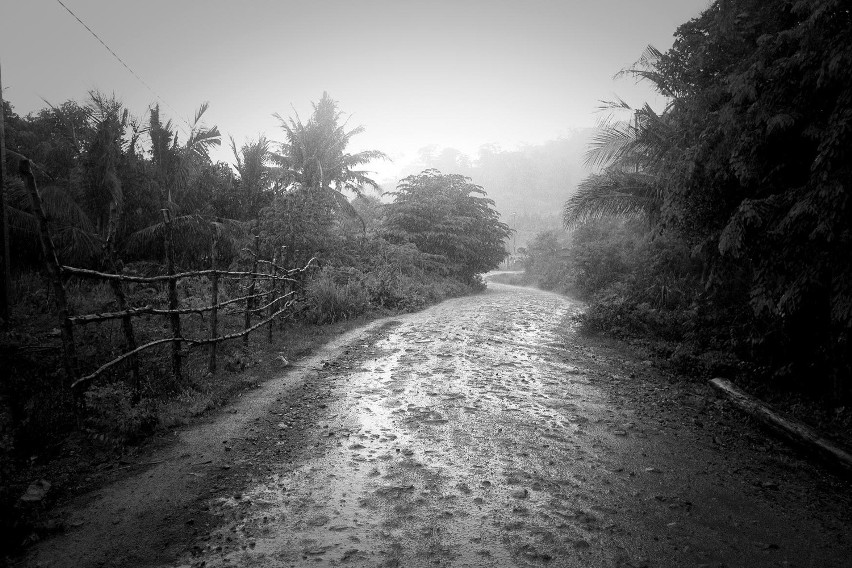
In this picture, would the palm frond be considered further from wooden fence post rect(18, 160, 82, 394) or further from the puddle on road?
wooden fence post rect(18, 160, 82, 394)

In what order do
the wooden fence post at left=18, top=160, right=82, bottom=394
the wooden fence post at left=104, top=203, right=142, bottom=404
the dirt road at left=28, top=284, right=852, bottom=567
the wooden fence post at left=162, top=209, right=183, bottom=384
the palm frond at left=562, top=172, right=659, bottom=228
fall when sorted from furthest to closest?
the palm frond at left=562, top=172, right=659, bottom=228, the wooden fence post at left=162, top=209, right=183, bottom=384, the wooden fence post at left=104, top=203, right=142, bottom=404, the wooden fence post at left=18, top=160, right=82, bottom=394, the dirt road at left=28, top=284, right=852, bottom=567

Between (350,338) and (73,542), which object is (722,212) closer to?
(350,338)

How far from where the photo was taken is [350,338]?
9.41m

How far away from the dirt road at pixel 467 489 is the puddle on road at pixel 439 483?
16 mm

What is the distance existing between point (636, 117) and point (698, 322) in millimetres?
5469

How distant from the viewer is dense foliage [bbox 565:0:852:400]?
4.00 meters

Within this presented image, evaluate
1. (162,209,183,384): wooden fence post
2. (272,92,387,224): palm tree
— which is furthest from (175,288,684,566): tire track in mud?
(272,92,387,224): palm tree

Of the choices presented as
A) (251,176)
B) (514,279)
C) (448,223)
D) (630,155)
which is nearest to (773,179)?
(630,155)

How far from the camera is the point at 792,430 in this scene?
4246mm

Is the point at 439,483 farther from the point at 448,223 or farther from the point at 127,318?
the point at 448,223

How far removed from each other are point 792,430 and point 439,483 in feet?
12.5

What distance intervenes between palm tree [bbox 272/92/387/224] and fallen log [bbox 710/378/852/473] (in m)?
20.9

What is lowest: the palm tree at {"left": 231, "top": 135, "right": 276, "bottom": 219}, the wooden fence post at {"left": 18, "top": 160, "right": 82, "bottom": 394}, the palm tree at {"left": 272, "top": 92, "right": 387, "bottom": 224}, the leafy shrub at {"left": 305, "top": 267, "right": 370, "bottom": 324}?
the leafy shrub at {"left": 305, "top": 267, "right": 370, "bottom": 324}

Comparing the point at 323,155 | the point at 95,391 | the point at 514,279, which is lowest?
the point at 514,279
